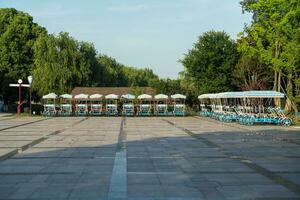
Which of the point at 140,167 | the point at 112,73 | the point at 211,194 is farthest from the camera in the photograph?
the point at 112,73

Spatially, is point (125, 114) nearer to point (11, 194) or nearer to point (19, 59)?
point (19, 59)

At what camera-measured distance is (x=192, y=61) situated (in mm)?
63375

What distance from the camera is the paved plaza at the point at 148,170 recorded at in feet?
34.9

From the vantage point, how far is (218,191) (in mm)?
10844

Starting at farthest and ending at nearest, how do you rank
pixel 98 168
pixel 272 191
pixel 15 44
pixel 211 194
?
pixel 15 44 → pixel 98 168 → pixel 272 191 → pixel 211 194

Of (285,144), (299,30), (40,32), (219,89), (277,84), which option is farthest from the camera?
(40,32)

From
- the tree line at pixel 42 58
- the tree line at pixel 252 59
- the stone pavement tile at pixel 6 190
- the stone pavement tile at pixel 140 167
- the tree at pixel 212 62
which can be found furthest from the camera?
the tree line at pixel 42 58

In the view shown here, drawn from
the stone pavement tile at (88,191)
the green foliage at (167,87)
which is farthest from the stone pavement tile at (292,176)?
the green foliage at (167,87)

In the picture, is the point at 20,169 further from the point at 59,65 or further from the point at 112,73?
the point at 112,73

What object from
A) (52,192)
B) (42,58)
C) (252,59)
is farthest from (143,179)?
(42,58)

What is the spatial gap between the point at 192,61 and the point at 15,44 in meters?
23.6

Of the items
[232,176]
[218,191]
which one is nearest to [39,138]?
[232,176]

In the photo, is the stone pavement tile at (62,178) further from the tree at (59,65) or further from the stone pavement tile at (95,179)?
the tree at (59,65)

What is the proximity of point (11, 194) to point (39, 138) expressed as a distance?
13533mm
